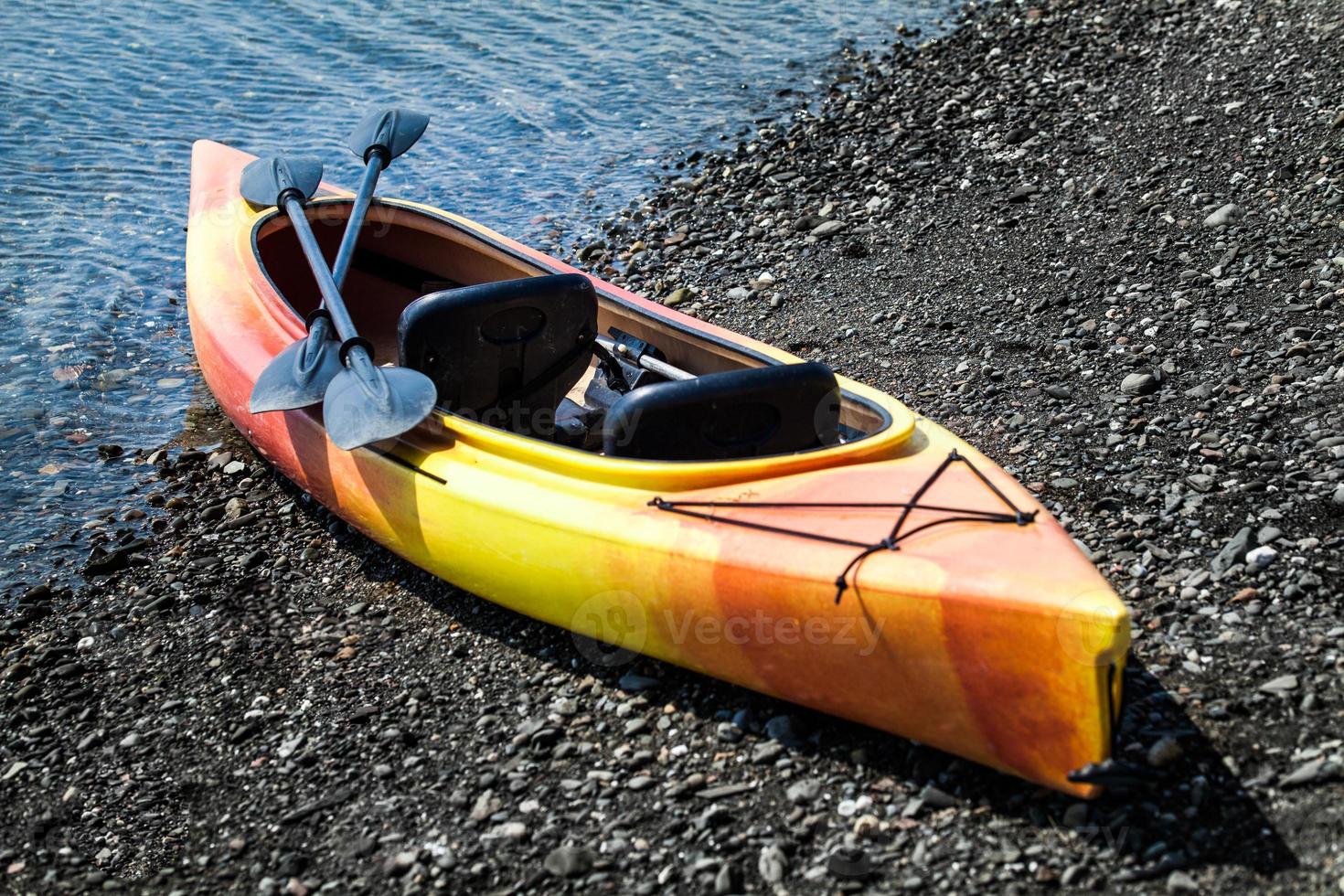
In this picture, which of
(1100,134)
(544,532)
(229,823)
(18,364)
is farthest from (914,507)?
(18,364)

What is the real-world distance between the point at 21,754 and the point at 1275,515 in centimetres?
479

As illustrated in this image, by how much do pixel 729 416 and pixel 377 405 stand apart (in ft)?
4.73

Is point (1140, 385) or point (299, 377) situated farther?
point (1140, 385)

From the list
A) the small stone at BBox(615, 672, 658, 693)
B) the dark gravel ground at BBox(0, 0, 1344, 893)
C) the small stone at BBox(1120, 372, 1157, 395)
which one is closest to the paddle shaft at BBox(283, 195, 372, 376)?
the dark gravel ground at BBox(0, 0, 1344, 893)

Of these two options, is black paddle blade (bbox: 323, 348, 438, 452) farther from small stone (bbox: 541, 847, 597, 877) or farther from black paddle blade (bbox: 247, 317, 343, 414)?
small stone (bbox: 541, 847, 597, 877)

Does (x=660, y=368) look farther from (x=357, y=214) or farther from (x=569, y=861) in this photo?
(x=569, y=861)

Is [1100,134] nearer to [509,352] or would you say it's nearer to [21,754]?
[509,352]

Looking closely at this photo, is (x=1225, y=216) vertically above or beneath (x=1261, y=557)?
above

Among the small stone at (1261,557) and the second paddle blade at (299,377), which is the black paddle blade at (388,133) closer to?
the second paddle blade at (299,377)

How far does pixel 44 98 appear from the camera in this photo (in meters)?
11.3

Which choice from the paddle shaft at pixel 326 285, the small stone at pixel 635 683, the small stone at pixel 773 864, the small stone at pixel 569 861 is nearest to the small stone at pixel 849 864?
the small stone at pixel 773 864

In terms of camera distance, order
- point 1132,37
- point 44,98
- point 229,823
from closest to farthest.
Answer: point 229,823, point 1132,37, point 44,98

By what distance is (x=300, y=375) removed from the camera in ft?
17.6

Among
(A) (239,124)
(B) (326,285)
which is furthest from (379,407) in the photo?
(A) (239,124)
